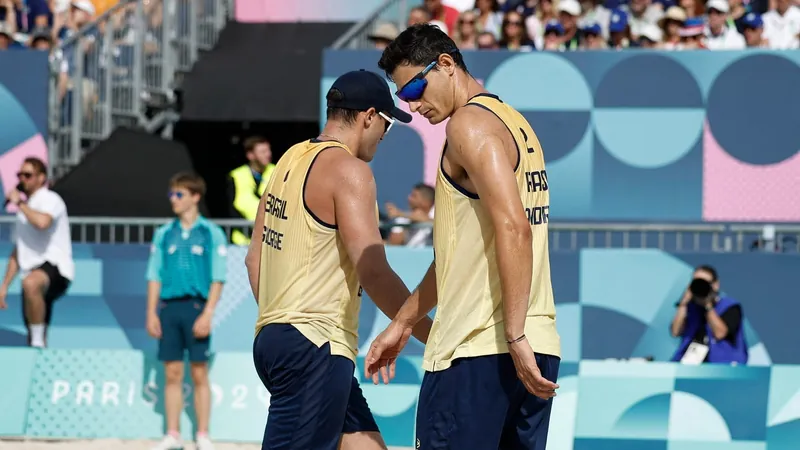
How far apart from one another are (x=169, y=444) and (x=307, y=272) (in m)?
4.71

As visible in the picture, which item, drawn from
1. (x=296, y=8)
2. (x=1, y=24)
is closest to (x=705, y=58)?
(x=296, y=8)

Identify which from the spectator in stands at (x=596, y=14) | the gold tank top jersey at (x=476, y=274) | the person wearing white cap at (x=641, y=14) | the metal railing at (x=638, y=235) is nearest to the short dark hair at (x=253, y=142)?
the metal railing at (x=638, y=235)

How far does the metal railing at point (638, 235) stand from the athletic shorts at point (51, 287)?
571mm

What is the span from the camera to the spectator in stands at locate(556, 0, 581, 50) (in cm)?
1288

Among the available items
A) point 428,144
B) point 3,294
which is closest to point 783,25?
point 428,144

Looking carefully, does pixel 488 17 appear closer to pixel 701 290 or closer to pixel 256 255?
pixel 701 290

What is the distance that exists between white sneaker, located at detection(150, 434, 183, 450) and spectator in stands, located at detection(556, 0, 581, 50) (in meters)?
5.95

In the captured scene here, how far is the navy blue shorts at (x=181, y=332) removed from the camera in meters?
9.40

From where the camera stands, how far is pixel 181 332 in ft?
31.1

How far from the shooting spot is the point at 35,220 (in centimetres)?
1062

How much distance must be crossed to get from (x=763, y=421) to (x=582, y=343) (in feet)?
8.27

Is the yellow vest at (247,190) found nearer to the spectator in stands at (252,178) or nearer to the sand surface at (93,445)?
the spectator in stands at (252,178)

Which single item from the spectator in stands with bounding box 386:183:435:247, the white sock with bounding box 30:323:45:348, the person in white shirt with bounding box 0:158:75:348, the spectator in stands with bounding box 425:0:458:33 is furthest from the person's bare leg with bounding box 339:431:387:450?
the spectator in stands with bounding box 425:0:458:33

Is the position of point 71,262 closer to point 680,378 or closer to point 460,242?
point 680,378
